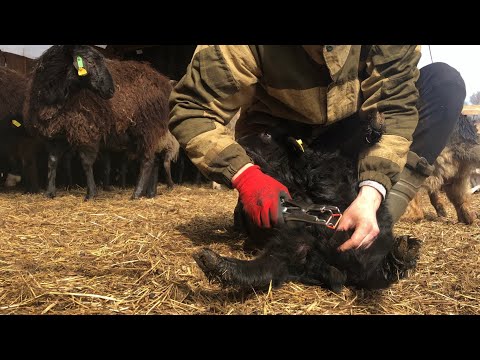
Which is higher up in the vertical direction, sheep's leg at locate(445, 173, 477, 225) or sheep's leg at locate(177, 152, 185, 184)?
sheep's leg at locate(445, 173, 477, 225)

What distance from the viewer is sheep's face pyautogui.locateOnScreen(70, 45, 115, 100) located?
5406 millimetres

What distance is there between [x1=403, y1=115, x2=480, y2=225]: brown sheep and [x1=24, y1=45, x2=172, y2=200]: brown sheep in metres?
3.95

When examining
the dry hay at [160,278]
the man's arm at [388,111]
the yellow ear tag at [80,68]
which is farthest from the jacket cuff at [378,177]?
the yellow ear tag at [80,68]

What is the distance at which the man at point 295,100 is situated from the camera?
72.0 inches

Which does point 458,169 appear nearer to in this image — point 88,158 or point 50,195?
point 88,158

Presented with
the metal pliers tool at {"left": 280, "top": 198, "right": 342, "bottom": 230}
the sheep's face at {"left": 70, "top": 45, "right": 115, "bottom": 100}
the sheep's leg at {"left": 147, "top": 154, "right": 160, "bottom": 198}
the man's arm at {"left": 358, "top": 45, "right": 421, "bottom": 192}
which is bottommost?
the sheep's leg at {"left": 147, "top": 154, "right": 160, "bottom": 198}

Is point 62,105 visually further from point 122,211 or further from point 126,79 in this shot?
point 122,211

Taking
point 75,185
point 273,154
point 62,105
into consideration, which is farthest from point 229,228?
point 75,185

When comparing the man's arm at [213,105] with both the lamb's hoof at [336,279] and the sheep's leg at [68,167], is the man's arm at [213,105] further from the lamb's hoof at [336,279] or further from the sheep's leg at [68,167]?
the sheep's leg at [68,167]

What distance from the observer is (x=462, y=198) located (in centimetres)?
447

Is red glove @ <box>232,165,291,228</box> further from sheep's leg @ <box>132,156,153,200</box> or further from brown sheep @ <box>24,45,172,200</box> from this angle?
sheep's leg @ <box>132,156,153,200</box>

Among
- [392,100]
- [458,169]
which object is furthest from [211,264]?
[458,169]

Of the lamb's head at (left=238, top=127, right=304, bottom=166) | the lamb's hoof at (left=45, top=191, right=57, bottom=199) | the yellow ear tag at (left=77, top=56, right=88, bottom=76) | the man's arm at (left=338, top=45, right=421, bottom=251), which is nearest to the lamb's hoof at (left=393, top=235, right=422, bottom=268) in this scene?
the man's arm at (left=338, top=45, right=421, bottom=251)

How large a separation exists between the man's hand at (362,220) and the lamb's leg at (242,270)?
30 cm
